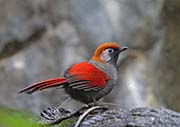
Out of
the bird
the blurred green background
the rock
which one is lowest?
the rock

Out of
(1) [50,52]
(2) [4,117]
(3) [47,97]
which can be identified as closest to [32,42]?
(1) [50,52]

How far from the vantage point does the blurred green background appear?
17.6 ft

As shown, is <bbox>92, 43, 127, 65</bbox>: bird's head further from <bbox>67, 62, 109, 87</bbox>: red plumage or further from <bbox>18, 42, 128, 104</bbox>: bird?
<bbox>67, 62, 109, 87</bbox>: red plumage

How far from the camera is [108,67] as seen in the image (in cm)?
285

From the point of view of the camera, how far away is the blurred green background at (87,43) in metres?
5.38

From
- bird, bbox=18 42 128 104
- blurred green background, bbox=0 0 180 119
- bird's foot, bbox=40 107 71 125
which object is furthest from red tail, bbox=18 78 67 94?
blurred green background, bbox=0 0 180 119

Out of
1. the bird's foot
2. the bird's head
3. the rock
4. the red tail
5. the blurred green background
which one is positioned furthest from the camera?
the blurred green background

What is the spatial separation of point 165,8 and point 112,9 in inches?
22.4

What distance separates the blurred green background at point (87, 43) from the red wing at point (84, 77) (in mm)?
2825

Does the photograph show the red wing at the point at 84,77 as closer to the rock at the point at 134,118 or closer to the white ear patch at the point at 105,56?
the white ear patch at the point at 105,56

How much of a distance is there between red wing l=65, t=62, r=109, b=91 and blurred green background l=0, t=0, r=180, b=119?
2825mm

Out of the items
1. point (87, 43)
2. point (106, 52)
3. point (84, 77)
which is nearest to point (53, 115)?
point (84, 77)

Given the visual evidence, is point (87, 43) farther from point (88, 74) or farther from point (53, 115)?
point (53, 115)

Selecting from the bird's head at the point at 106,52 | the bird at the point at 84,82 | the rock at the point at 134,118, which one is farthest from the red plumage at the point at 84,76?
the rock at the point at 134,118
